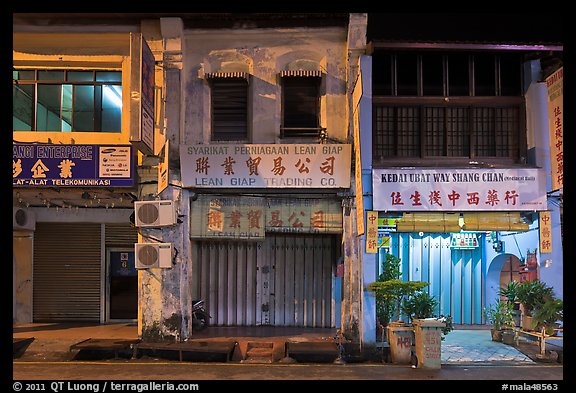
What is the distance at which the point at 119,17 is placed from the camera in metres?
12.5

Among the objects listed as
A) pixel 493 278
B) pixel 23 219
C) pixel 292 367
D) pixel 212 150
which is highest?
pixel 212 150

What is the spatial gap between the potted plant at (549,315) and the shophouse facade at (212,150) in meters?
4.06

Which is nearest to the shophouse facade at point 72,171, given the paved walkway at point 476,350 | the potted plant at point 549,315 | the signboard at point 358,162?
A: the signboard at point 358,162

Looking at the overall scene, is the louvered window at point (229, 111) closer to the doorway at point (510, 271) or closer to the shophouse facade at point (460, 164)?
the shophouse facade at point (460, 164)

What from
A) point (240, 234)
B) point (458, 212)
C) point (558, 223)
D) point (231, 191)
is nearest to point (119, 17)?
point (231, 191)

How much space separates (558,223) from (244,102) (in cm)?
822

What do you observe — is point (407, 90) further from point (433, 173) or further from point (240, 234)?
point (240, 234)

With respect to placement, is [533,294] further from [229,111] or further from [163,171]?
[163,171]

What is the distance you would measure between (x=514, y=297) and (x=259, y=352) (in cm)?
646

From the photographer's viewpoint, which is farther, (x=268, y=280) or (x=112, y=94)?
(x=268, y=280)

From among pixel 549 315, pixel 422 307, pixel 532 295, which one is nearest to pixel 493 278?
pixel 532 295

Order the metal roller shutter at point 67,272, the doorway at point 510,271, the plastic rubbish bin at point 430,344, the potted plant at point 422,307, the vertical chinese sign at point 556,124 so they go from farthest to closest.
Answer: the doorway at point 510,271 → the metal roller shutter at point 67,272 → the potted plant at point 422,307 → the vertical chinese sign at point 556,124 → the plastic rubbish bin at point 430,344

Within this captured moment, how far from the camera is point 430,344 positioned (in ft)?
35.1

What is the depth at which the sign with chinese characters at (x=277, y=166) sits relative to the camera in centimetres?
1217
